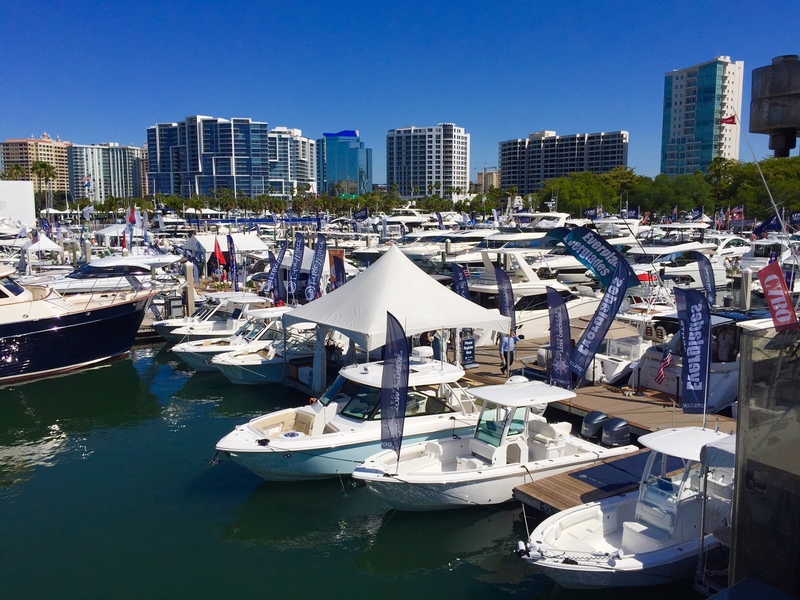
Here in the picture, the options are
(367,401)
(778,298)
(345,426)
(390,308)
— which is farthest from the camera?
(390,308)

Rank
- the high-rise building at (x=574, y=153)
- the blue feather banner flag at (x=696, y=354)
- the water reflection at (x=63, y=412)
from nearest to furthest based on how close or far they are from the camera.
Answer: the blue feather banner flag at (x=696, y=354), the water reflection at (x=63, y=412), the high-rise building at (x=574, y=153)

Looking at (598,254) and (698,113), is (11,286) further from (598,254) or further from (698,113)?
(698,113)

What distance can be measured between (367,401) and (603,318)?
5332 mm

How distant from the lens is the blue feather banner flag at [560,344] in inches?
612

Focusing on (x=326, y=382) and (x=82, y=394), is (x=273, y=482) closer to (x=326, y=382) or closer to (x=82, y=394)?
(x=326, y=382)

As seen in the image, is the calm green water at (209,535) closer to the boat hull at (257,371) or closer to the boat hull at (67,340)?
the boat hull at (257,371)

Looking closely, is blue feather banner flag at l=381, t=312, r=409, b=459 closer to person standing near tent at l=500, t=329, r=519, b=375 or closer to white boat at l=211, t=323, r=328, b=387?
person standing near tent at l=500, t=329, r=519, b=375

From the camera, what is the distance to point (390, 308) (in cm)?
1722

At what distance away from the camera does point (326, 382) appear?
64.9 ft

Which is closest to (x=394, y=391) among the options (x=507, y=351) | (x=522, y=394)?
(x=522, y=394)

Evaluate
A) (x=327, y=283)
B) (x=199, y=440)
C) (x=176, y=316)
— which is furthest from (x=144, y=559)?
(x=327, y=283)

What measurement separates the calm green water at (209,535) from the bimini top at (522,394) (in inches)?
86.2

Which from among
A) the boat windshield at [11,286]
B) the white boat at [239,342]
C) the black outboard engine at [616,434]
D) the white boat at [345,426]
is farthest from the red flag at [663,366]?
the boat windshield at [11,286]

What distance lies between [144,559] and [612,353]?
12.6 meters
